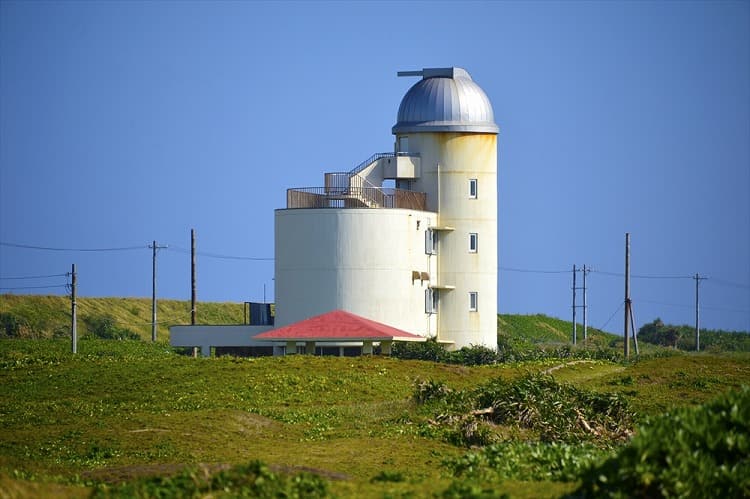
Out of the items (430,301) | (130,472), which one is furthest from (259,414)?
(430,301)

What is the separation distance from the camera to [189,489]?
60.4 ft

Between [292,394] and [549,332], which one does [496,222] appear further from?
[549,332]

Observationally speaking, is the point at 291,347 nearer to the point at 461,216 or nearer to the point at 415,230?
the point at 415,230

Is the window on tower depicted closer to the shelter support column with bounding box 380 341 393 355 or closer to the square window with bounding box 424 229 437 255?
the square window with bounding box 424 229 437 255

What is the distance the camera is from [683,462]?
17250 millimetres

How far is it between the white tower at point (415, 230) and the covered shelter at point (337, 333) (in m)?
2.57

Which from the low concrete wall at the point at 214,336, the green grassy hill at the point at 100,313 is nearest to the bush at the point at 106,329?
the green grassy hill at the point at 100,313

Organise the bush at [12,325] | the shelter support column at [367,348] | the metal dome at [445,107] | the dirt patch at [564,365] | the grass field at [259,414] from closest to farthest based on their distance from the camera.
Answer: the grass field at [259,414] → the dirt patch at [564,365] → the shelter support column at [367,348] → the metal dome at [445,107] → the bush at [12,325]

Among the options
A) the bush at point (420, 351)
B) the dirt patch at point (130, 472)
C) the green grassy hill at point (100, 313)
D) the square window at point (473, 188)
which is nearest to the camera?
the dirt patch at point (130, 472)

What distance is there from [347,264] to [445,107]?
9.15 meters

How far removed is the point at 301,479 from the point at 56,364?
26734 millimetres

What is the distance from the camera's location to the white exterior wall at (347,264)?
181ft

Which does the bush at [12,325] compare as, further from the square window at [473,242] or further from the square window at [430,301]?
the square window at [473,242]

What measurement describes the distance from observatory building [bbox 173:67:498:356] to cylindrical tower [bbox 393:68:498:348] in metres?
0.04
